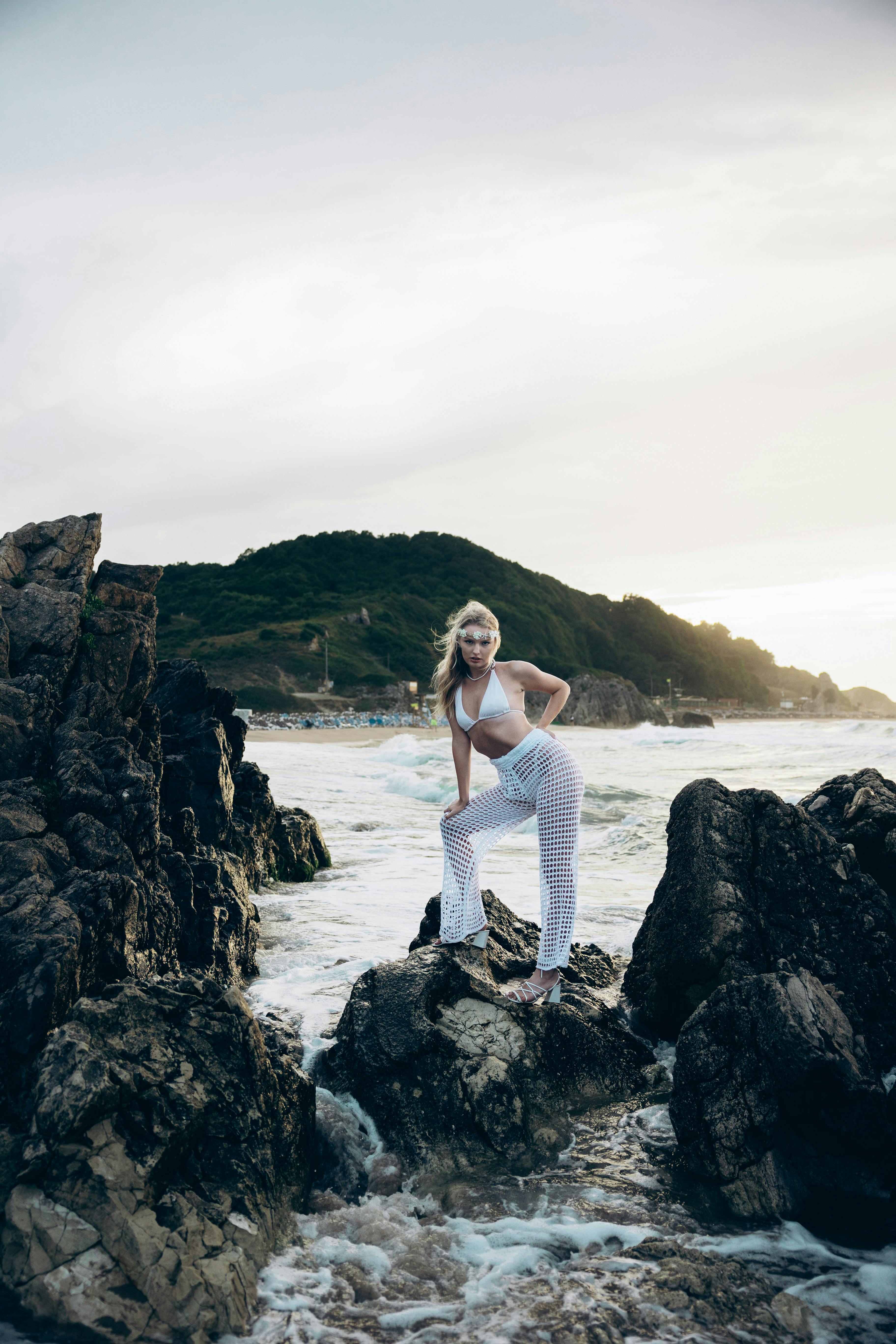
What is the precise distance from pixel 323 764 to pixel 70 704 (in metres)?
23.6

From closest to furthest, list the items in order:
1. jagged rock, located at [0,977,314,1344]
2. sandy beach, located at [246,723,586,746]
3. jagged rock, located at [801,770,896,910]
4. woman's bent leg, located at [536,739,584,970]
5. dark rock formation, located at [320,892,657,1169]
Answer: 1. jagged rock, located at [0,977,314,1344]
2. dark rock formation, located at [320,892,657,1169]
3. woman's bent leg, located at [536,739,584,970]
4. jagged rock, located at [801,770,896,910]
5. sandy beach, located at [246,723,586,746]

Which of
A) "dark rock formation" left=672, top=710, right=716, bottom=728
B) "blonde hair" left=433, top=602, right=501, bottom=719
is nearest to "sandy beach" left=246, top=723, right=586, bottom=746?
"blonde hair" left=433, top=602, right=501, bottom=719

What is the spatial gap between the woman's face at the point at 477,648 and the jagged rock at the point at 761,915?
1616mm

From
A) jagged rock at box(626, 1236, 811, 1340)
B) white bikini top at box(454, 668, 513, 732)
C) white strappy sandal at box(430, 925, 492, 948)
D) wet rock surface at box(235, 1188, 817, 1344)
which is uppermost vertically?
white bikini top at box(454, 668, 513, 732)

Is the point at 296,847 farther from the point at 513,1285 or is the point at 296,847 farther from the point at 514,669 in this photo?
the point at 513,1285

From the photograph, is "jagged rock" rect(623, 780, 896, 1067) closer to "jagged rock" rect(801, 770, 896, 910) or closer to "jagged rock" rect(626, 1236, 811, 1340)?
"jagged rock" rect(801, 770, 896, 910)

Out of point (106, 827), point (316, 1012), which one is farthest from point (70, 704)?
point (316, 1012)

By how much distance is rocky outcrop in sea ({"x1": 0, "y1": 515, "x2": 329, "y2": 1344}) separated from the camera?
2.88 metres

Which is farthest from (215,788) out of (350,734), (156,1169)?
(350,734)

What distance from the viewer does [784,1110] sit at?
12.0 feet

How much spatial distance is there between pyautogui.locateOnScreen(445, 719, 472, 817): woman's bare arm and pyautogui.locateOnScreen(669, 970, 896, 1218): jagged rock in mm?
1738

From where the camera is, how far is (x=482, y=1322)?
113 inches

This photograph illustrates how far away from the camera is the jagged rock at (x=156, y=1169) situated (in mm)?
2814

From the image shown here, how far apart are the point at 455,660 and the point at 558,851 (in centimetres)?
120
